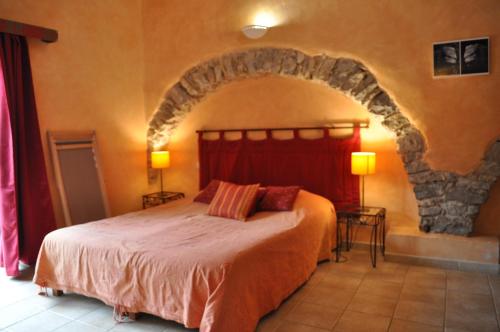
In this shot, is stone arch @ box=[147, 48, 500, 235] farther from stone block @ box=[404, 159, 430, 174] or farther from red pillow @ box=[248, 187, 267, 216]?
red pillow @ box=[248, 187, 267, 216]

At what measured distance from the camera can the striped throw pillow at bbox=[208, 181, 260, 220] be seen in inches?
147

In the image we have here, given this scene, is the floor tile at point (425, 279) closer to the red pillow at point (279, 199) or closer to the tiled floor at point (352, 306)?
the tiled floor at point (352, 306)

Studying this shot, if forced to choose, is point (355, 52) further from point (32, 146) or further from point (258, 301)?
point (32, 146)

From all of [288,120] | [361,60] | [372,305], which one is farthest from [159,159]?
[372,305]

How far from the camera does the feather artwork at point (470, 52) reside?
3.51 metres

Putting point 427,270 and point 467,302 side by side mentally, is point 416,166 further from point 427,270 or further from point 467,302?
point 467,302

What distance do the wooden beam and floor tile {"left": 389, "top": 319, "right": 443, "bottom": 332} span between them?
399 centimetres

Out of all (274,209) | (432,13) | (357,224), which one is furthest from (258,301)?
(432,13)

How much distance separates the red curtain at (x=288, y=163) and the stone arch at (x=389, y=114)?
0.43 meters

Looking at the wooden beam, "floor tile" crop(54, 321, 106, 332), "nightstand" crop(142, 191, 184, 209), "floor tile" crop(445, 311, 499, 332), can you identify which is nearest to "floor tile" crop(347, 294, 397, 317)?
"floor tile" crop(445, 311, 499, 332)

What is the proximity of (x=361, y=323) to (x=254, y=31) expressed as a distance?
3185 mm

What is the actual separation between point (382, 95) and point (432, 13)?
856 millimetres

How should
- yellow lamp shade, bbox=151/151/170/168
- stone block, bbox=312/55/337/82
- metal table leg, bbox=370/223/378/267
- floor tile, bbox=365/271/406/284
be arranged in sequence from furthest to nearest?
yellow lamp shade, bbox=151/151/170/168, stone block, bbox=312/55/337/82, metal table leg, bbox=370/223/378/267, floor tile, bbox=365/271/406/284

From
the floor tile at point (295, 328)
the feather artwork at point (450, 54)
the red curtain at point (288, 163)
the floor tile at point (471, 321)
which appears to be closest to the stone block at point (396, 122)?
the red curtain at point (288, 163)
